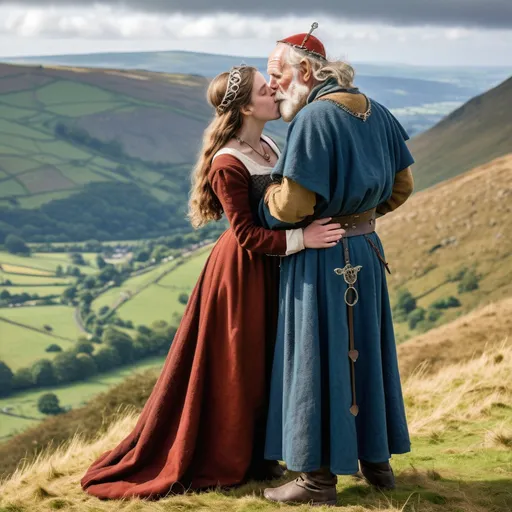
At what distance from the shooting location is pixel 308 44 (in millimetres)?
3928

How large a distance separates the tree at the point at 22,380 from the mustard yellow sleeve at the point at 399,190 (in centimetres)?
4918

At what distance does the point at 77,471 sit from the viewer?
5.20 meters

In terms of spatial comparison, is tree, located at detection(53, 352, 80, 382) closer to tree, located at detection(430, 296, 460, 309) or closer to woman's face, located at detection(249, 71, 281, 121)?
tree, located at detection(430, 296, 460, 309)

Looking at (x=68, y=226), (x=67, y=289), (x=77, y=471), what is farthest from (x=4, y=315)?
(x=77, y=471)

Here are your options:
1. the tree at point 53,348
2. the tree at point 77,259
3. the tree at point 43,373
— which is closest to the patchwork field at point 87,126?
the tree at point 77,259

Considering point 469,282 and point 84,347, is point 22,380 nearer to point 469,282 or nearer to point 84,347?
point 84,347

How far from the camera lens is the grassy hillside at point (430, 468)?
418 centimetres

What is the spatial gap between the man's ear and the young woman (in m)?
0.31

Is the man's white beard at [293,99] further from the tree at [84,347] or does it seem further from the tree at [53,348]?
the tree at [53,348]

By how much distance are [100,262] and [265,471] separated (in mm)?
83282

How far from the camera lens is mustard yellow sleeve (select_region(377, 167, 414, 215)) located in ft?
14.0

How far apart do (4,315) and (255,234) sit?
5789 cm

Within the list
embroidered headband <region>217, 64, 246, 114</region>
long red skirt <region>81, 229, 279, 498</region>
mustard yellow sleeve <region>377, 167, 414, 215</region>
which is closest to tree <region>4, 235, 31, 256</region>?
long red skirt <region>81, 229, 279, 498</region>

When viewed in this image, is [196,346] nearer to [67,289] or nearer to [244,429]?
[244,429]
